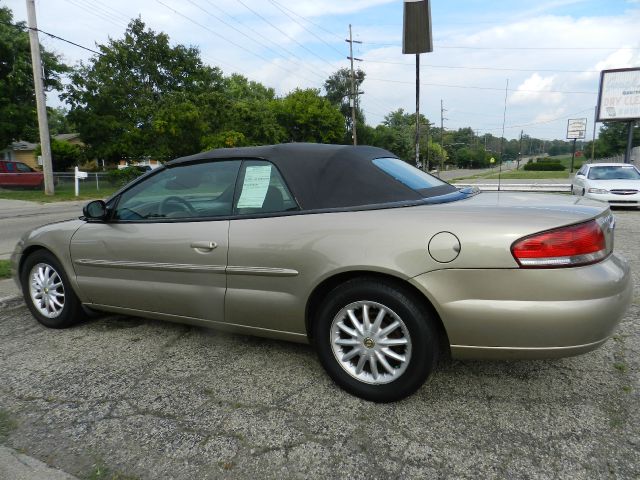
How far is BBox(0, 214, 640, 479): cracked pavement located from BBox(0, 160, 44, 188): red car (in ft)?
74.1

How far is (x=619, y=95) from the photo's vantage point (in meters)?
24.0

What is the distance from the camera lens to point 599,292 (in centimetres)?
218

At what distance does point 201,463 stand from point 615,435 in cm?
195

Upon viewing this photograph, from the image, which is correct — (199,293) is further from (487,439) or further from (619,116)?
(619,116)

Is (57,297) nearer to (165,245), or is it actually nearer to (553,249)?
(165,245)

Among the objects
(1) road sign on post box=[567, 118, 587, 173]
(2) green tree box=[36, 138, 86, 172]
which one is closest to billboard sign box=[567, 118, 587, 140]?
(1) road sign on post box=[567, 118, 587, 173]

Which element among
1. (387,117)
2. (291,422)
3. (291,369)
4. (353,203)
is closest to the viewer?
(291,422)

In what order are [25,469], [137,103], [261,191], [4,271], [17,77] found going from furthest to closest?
1. [137,103]
2. [17,77]
3. [4,271]
4. [261,191]
5. [25,469]

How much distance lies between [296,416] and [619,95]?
28207 millimetres

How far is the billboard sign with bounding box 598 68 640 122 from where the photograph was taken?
23516mm

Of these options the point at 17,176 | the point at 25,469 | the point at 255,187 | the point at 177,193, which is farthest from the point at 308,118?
the point at 25,469

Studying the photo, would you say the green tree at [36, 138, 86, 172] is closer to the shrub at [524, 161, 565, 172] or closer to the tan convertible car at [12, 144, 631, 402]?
the tan convertible car at [12, 144, 631, 402]

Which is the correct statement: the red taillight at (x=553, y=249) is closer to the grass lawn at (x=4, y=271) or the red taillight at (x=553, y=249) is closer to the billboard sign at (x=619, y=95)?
the grass lawn at (x=4, y=271)

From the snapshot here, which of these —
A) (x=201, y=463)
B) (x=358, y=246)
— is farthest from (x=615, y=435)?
(x=201, y=463)
